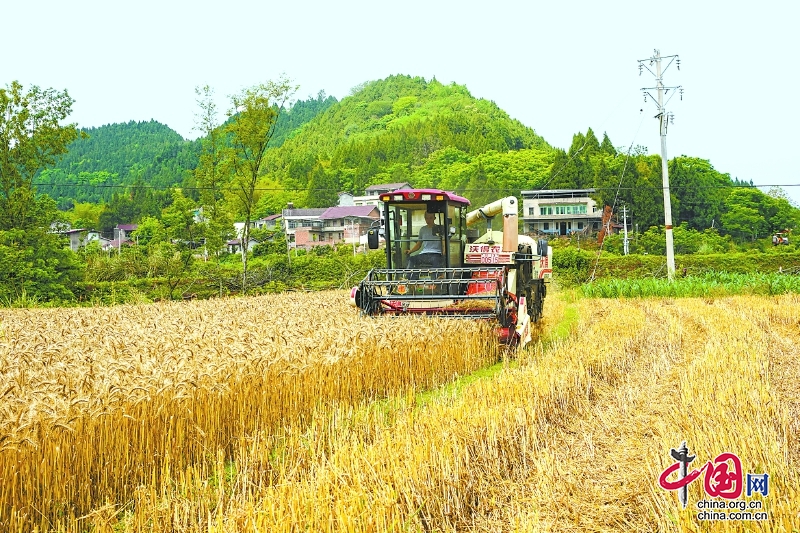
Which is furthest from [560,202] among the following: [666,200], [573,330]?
[573,330]

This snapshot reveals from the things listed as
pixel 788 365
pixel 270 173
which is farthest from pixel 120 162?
pixel 788 365

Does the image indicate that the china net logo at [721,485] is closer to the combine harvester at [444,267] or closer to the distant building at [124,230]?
the combine harvester at [444,267]

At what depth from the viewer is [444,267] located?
504 inches

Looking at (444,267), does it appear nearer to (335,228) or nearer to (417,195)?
(417,195)

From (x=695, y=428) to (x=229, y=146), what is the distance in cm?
3259

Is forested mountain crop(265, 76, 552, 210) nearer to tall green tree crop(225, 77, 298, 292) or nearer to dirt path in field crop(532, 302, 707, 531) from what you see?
tall green tree crop(225, 77, 298, 292)

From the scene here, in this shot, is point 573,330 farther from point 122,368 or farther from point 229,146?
point 229,146

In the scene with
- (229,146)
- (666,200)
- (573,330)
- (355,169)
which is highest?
(355,169)

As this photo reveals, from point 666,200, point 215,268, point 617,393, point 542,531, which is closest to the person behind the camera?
point 542,531

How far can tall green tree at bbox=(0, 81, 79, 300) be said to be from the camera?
27391mm

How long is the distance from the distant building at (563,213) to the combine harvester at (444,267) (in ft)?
183

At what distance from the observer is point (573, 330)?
14805mm

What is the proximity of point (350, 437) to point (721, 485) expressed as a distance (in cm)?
283

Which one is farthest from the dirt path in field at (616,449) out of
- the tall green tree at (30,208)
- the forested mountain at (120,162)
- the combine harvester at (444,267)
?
the forested mountain at (120,162)
